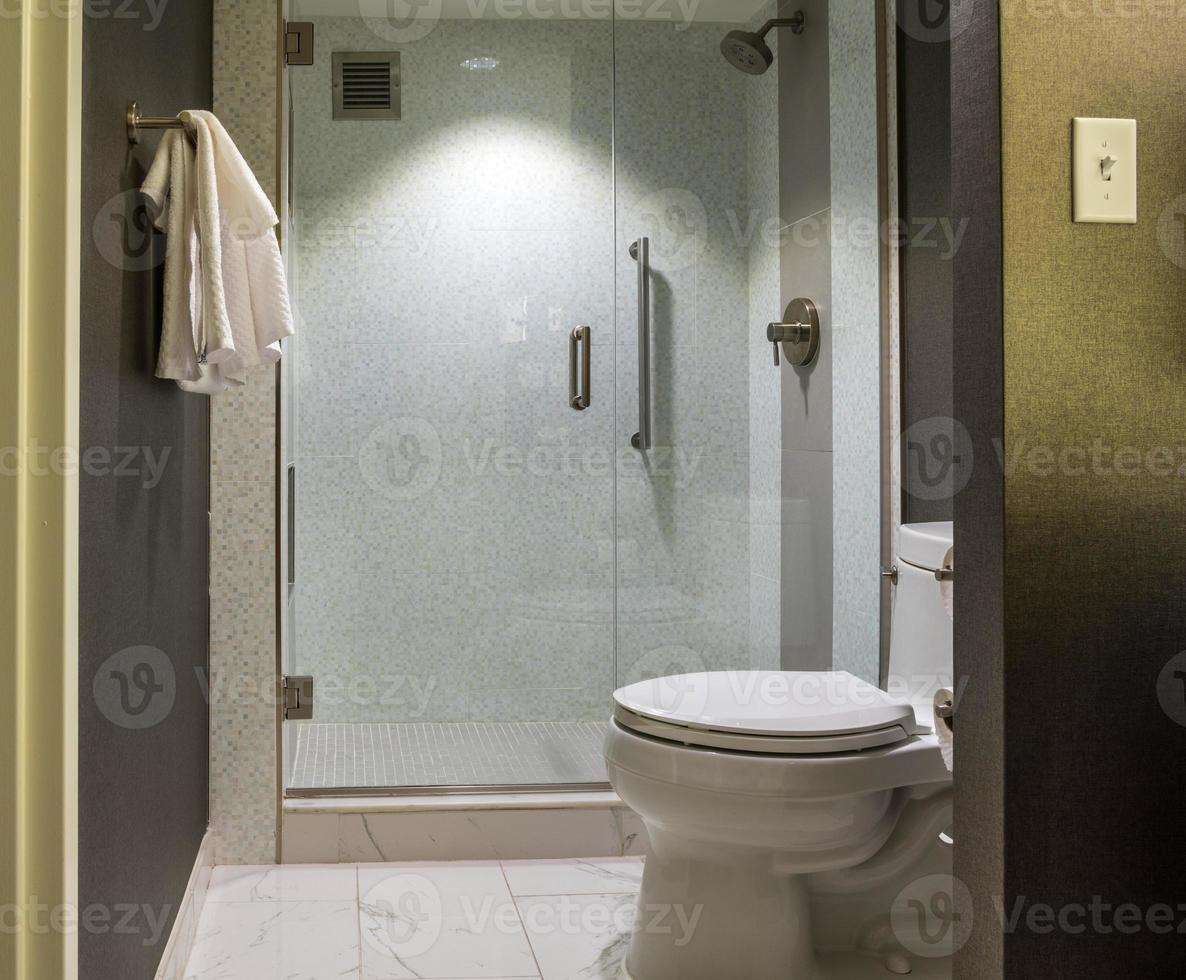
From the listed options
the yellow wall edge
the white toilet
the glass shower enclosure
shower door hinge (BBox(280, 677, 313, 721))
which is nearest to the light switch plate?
the white toilet

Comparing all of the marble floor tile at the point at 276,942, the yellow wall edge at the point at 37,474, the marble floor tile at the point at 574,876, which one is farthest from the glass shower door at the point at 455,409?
the yellow wall edge at the point at 37,474

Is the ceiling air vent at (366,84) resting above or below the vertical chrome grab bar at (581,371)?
above

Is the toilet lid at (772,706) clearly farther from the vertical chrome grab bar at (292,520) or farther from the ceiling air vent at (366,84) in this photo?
the ceiling air vent at (366,84)

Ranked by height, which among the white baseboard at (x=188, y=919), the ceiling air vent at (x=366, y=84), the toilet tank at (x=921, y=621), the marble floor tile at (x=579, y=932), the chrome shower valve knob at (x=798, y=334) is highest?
the ceiling air vent at (x=366, y=84)

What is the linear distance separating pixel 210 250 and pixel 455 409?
1040mm

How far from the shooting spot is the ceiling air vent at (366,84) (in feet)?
8.16

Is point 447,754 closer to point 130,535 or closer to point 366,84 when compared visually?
point 130,535

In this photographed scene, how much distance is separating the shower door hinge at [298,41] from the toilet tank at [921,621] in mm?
1668

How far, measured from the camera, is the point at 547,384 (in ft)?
8.48

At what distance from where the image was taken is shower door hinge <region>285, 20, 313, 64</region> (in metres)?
2.42

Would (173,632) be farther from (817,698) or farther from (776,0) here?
(776,0)

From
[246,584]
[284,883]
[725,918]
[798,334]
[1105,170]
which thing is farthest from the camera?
[798,334]

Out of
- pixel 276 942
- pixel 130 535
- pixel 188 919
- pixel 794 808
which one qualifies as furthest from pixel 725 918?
pixel 130 535

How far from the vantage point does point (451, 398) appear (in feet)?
8.42
